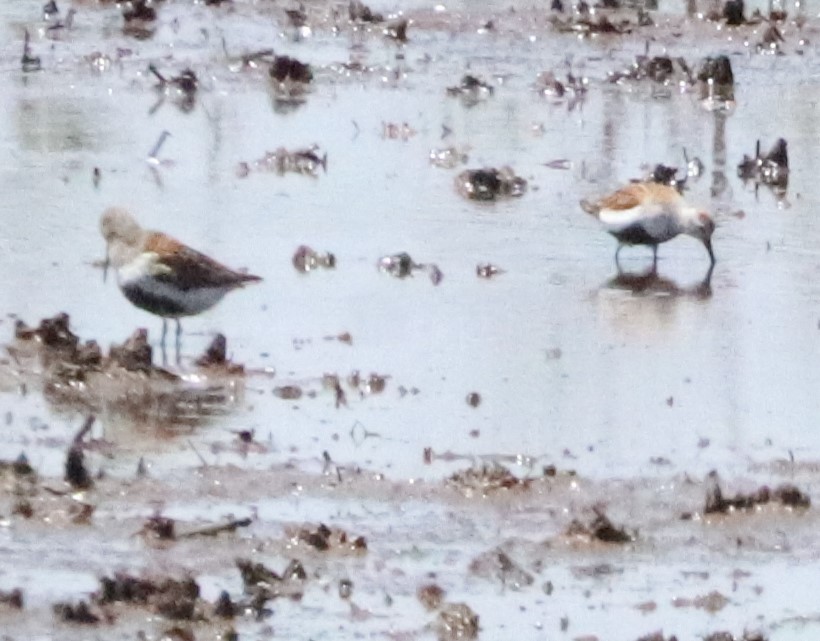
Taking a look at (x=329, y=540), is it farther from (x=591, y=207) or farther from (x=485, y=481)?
(x=591, y=207)

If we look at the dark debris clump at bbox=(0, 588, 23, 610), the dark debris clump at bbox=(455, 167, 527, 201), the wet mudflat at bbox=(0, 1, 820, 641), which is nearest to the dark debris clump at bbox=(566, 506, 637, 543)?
the wet mudflat at bbox=(0, 1, 820, 641)

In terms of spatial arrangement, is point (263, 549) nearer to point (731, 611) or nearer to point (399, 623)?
point (399, 623)

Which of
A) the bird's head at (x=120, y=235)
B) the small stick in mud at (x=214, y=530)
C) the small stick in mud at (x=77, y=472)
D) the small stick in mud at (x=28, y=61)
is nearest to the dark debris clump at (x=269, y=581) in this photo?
the small stick in mud at (x=214, y=530)

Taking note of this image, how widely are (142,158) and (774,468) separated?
5.94 metres

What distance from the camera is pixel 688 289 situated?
12242 millimetres

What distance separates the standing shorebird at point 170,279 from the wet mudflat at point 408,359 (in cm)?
17

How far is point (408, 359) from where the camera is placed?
34.3ft

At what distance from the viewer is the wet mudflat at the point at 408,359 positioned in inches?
313

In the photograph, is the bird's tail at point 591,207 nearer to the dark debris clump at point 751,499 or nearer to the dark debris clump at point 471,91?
the dark debris clump at point 471,91

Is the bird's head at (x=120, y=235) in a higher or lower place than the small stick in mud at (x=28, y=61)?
higher

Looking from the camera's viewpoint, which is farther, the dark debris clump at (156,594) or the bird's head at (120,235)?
the bird's head at (120,235)

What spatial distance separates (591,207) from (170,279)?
312cm

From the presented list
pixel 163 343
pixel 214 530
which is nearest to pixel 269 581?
pixel 214 530

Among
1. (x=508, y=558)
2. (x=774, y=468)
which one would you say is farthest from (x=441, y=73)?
(x=508, y=558)
